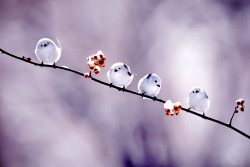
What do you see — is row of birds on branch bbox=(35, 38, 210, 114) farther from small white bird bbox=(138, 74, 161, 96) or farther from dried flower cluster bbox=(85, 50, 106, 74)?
dried flower cluster bbox=(85, 50, 106, 74)

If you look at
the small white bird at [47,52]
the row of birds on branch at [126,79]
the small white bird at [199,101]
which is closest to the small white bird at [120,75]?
the row of birds on branch at [126,79]

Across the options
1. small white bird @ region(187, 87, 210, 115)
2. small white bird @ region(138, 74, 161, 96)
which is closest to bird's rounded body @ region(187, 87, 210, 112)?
small white bird @ region(187, 87, 210, 115)

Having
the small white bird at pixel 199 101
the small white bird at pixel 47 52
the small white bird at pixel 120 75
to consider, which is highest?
the small white bird at pixel 199 101

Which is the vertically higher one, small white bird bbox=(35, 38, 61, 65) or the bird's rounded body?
the bird's rounded body

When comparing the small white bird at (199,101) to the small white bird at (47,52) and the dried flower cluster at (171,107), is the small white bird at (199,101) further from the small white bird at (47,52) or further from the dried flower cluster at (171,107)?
the small white bird at (47,52)

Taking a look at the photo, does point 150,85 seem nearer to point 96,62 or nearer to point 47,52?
point 96,62

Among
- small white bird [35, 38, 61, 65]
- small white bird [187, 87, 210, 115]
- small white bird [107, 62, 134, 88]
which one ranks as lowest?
small white bird [35, 38, 61, 65]

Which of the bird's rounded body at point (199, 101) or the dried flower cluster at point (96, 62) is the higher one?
the bird's rounded body at point (199, 101)
